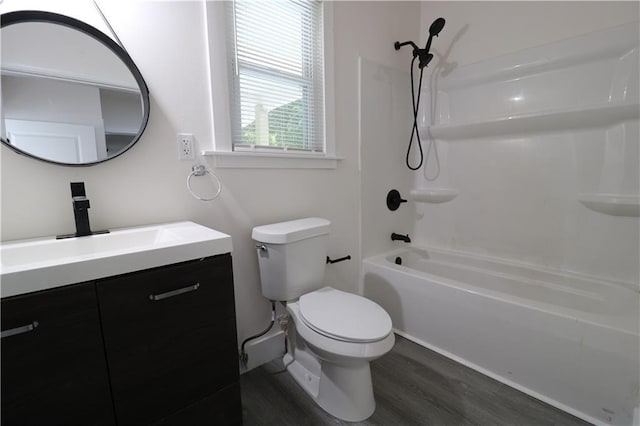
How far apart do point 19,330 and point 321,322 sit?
2.87 feet

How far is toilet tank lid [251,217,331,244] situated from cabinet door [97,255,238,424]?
381 millimetres

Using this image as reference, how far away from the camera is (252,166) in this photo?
1.42 m

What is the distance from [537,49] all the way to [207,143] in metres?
2.03

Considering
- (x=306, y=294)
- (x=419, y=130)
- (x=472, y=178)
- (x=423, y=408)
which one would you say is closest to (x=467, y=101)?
(x=419, y=130)

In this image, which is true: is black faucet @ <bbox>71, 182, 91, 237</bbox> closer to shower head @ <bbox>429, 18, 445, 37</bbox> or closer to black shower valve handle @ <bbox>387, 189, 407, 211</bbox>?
black shower valve handle @ <bbox>387, 189, 407, 211</bbox>

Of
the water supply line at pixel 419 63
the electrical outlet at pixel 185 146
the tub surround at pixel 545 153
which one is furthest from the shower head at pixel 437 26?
the electrical outlet at pixel 185 146

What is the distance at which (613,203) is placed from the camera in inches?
59.7

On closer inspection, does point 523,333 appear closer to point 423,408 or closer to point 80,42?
point 423,408

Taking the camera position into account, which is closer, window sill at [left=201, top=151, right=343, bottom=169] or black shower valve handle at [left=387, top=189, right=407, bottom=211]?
window sill at [left=201, top=151, right=343, bottom=169]

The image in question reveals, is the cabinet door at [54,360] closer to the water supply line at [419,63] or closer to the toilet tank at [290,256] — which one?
the toilet tank at [290,256]

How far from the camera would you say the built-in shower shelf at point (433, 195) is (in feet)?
7.09

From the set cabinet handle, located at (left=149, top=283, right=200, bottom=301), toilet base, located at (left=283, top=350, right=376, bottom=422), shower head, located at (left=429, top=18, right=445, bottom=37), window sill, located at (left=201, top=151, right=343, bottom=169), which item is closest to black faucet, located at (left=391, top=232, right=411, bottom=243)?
window sill, located at (left=201, top=151, right=343, bottom=169)

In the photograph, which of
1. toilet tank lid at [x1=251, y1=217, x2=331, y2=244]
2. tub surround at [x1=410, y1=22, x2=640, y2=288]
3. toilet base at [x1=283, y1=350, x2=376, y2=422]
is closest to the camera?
toilet base at [x1=283, y1=350, x2=376, y2=422]

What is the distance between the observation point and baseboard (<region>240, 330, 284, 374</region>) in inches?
59.2
